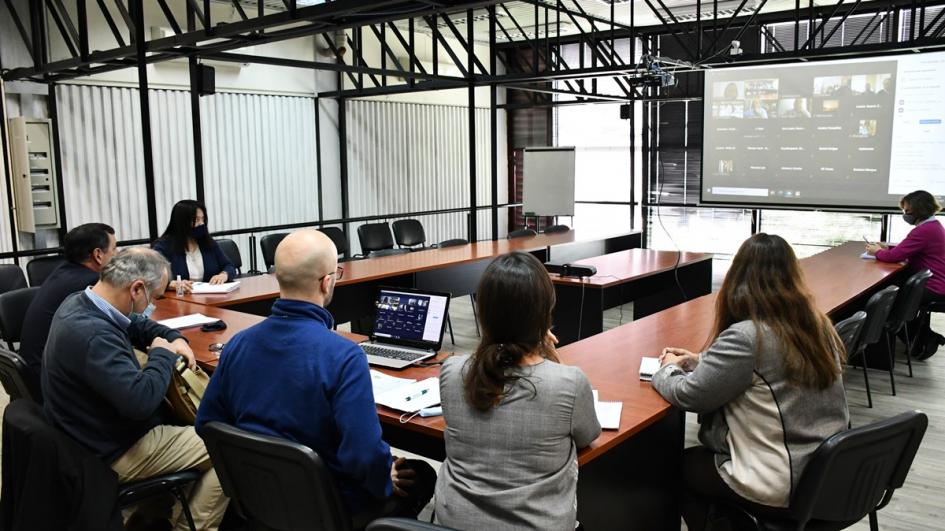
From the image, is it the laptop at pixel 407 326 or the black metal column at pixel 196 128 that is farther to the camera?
the black metal column at pixel 196 128

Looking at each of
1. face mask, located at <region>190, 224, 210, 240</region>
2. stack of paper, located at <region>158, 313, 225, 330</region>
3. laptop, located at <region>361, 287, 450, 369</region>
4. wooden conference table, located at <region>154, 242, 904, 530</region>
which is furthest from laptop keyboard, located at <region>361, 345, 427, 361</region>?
face mask, located at <region>190, 224, 210, 240</region>

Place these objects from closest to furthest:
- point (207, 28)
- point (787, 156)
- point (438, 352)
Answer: point (438, 352) < point (207, 28) < point (787, 156)

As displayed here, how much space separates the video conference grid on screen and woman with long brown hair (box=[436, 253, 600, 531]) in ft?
17.9

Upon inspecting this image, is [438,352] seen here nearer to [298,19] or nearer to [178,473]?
[178,473]

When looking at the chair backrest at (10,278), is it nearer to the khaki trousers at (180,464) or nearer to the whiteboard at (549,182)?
the khaki trousers at (180,464)

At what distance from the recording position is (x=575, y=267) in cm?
544

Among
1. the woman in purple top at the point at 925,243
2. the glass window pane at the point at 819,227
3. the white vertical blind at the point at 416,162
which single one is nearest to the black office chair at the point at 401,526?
the woman in purple top at the point at 925,243

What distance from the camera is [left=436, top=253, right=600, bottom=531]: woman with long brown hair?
5.86 ft

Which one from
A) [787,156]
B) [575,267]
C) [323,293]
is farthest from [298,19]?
[787,156]

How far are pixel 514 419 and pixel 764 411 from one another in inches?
34.2

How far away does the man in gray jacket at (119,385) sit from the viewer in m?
2.38

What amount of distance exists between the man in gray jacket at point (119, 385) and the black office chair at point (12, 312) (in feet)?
5.96

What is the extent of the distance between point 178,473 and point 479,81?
5.79 meters

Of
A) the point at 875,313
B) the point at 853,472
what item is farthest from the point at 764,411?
the point at 875,313
